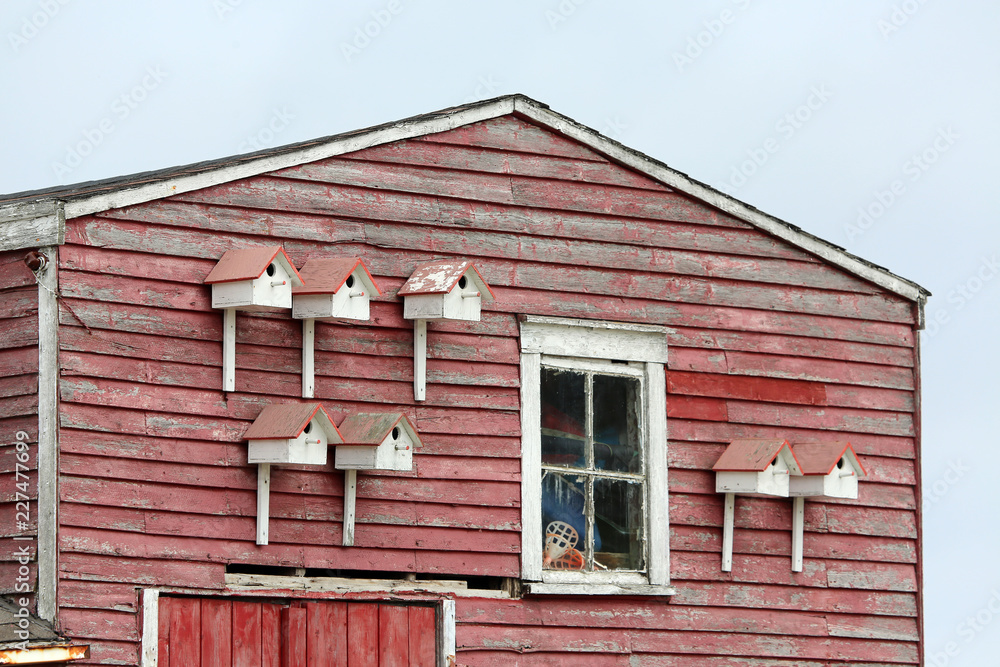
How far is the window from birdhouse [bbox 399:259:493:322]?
2.08 feet

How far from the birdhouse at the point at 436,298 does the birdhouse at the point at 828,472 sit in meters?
2.60

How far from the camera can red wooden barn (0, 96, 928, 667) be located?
26.5 feet

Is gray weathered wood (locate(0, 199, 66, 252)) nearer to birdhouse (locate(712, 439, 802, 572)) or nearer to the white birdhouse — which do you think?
the white birdhouse

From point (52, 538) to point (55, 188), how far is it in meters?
4.40

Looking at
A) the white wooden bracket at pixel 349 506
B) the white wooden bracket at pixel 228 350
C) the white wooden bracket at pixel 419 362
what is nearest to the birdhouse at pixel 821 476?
the white wooden bracket at pixel 419 362

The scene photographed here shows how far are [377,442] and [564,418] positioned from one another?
1.64 m

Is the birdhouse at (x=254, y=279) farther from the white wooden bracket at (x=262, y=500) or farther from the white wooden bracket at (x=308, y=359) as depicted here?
the white wooden bracket at (x=262, y=500)

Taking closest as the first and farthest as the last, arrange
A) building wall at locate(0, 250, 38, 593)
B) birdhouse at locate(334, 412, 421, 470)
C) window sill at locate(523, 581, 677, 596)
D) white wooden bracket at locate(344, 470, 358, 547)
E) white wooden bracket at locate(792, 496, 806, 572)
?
building wall at locate(0, 250, 38, 593) → birdhouse at locate(334, 412, 421, 470) → white wooden bracket at locate(344, 470, 358, 547) → window sill at locate(523, 581, 677, 596) → white wooden bracket at locate(792, 496, 806, 572)

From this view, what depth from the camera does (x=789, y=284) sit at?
10.6 meters

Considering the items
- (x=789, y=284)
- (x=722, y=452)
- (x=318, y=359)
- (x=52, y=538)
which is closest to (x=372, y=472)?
(x=318, y=359)

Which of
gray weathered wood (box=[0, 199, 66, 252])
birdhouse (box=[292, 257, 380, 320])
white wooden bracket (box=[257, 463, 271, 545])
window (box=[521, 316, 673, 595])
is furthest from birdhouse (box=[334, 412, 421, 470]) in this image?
gray weathered wood (box=[0, 199, 66, 252])

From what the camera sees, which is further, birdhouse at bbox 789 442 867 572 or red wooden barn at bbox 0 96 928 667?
birdhouse at bbox 789 442 867 572

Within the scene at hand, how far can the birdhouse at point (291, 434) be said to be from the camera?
27.0ft

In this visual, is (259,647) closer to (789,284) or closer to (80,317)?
(80,317)
